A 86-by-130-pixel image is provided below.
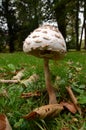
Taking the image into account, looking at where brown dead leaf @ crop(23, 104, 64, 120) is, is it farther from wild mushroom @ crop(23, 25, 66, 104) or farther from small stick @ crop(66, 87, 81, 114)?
wild mushroom @ crop(23, 25, 66, 104)

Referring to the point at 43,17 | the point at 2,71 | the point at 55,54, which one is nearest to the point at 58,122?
the point at 55,54

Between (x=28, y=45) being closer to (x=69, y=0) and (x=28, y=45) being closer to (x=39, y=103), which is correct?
(x=39, y=103)

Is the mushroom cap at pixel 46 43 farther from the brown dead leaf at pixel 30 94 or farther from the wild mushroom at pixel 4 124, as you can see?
the wild mushroom at pixel 4 124

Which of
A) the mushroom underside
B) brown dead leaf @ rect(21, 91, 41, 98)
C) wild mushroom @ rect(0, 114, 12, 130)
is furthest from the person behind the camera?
brown dead leaf @ rect(21, 91, 41, 98)

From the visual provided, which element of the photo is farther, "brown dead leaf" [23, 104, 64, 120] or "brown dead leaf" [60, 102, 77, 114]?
"brown dead leaf" [60, 102, 77, 114]

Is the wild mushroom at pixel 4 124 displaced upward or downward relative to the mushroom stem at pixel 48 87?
downward

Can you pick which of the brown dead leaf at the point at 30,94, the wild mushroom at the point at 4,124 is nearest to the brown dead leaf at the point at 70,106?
the brown dead leaf at the point at 30,94

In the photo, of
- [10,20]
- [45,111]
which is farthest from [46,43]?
[10,20]

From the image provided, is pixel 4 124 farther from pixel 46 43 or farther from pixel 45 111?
pixel 46 43

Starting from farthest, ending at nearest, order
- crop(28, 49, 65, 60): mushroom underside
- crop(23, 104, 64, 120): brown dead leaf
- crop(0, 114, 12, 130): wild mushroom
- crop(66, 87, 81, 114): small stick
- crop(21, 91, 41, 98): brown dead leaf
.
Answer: crop(21, 91, 41, 98): brown dead leaf → crop(66, 87, 81, 114): small stick → crop(28, 49, 65, 60): mushroom underside → crop(23, 104, 64, 120): brown dead leaf → crop(0, 114, 12, 130): wild mushroom

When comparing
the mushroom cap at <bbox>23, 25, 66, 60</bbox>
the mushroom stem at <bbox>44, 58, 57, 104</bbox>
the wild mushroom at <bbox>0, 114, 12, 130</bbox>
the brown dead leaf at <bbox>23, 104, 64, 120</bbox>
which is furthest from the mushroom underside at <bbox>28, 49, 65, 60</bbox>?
the wild mushroom at <bbox>0, 114, 12, 130</bbox>
